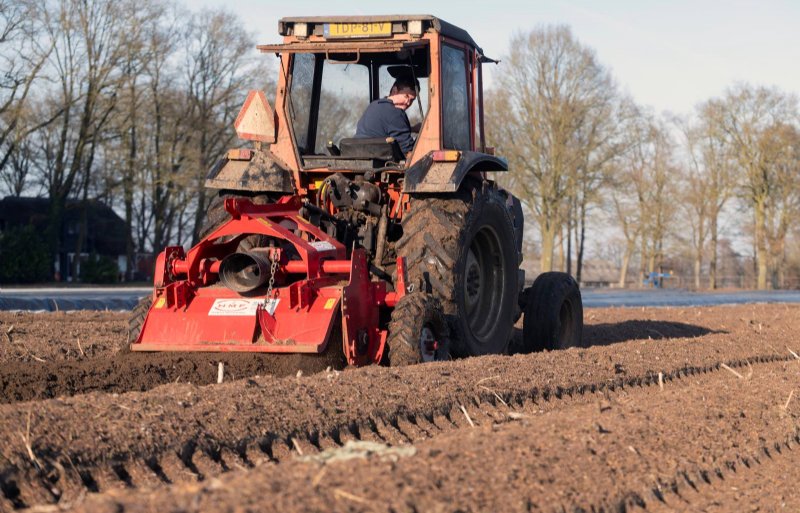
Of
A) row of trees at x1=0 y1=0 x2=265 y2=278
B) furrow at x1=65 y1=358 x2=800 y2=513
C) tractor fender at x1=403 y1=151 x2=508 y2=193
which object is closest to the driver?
tractor fender at x1=403 y1=151 x2=508 y2=193

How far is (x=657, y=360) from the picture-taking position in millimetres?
8078

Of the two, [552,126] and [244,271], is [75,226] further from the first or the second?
[244,271]

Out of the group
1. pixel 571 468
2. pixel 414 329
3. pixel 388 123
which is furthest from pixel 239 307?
pixel 571 468

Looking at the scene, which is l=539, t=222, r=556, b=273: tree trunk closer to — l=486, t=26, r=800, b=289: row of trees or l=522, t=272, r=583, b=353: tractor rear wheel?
l=486, t=26, r=800, b=289: row of trees

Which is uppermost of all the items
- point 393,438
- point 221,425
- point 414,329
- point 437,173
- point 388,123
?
point 388,123

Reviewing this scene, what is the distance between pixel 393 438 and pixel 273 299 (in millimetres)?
2237

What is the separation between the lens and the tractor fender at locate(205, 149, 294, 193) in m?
8.12

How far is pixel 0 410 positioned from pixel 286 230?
3076 millimetres

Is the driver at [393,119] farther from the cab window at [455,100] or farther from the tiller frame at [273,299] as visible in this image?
the tiller frame at [273,299]

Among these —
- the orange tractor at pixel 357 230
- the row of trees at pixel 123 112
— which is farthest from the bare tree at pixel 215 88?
the orange tractor at pixel 357 230

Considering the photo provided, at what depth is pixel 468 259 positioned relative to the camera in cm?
812

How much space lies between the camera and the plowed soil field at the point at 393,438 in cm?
343

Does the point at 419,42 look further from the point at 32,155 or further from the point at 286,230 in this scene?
the point at 32,155

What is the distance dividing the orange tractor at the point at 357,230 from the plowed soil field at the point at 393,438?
0.33m
